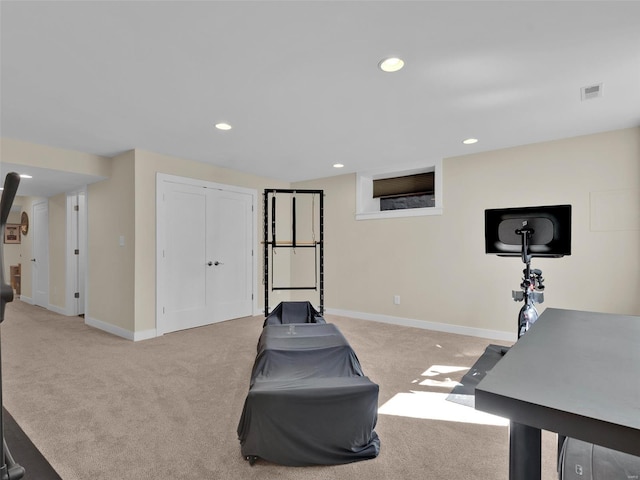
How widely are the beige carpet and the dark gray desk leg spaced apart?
119 centimetres

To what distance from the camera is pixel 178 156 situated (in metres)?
4.32

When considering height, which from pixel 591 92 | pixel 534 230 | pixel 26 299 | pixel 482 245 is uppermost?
pixel 591 92

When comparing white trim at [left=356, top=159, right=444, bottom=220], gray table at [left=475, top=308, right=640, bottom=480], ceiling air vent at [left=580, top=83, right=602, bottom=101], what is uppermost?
ceiling air vent at [left=580, top=83, right=602, bottom=101]

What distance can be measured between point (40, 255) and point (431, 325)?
23.1 ft

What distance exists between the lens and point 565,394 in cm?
62

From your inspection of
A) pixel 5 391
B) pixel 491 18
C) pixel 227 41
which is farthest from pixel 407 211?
pixel 5 391

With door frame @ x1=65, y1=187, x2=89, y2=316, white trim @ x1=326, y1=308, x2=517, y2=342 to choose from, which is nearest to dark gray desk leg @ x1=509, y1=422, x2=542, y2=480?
white trim @ x1=326, y1=308, x2=517, y2=342

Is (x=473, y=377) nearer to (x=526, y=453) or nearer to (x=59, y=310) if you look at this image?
(x=526, y=453)

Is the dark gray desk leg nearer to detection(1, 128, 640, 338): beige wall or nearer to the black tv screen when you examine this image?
the black tv screen

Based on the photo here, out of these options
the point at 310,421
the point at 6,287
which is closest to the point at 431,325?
the point at 310,421

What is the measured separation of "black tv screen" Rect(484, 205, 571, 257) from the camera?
281 centimetres

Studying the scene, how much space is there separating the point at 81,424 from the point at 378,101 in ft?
10.1

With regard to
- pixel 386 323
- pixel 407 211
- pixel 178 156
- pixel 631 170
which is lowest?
pixel 386 323

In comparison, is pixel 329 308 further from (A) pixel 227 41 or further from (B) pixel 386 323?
(A) pixel 227 41
